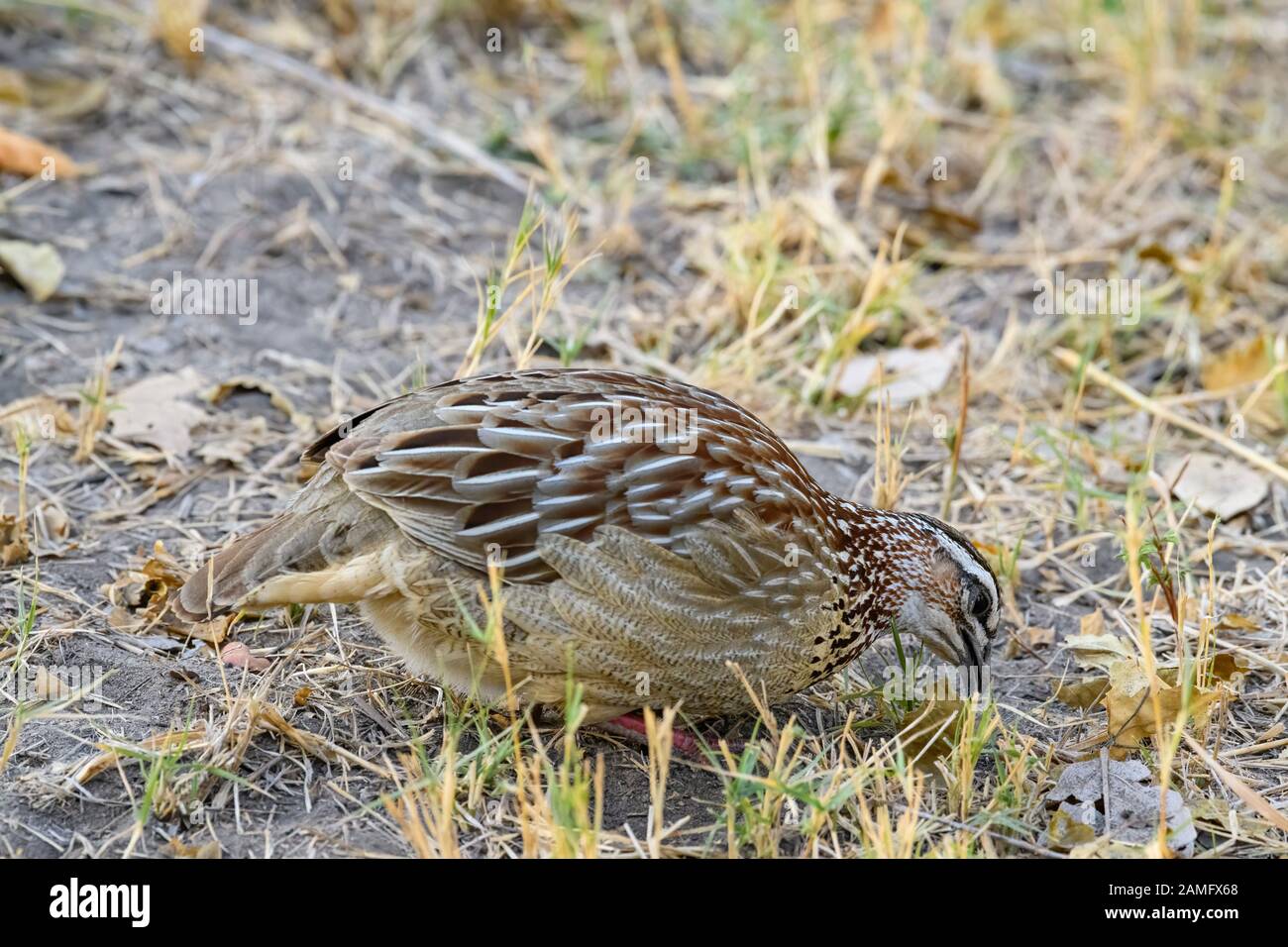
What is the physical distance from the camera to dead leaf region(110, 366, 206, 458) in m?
5.43

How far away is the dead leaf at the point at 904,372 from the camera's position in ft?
19.9

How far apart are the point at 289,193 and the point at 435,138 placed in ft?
2.68

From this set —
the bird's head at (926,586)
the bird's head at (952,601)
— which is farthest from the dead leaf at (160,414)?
the bird's head at (952,601)

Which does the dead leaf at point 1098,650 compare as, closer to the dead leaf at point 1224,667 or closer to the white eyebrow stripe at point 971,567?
the dead leaf at point 1224,667

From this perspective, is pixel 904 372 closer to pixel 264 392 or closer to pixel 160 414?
pixel 264 392

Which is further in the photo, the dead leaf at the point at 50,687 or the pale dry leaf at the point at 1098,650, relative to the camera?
the pale dry leaf at the point at 1098,650

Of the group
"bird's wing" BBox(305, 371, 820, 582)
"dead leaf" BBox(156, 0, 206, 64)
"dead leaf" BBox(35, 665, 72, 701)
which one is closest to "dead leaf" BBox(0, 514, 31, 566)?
"dead leaf" BBox(35, 665, 72, 701)

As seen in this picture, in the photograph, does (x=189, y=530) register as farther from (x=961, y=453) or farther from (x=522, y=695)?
(x=961, y=453)

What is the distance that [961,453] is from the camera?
19.3ft

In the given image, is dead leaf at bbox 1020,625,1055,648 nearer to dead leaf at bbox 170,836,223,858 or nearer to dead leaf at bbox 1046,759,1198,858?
dead leaf at bbox 1046,759,1198,858

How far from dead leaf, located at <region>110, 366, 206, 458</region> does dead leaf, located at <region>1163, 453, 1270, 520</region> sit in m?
3.61

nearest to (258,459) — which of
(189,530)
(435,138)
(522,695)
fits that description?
(189,530)

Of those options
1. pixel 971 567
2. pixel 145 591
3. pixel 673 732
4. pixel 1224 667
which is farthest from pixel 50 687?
pixel 1224 667

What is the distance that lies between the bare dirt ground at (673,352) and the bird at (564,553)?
0.81 feet
